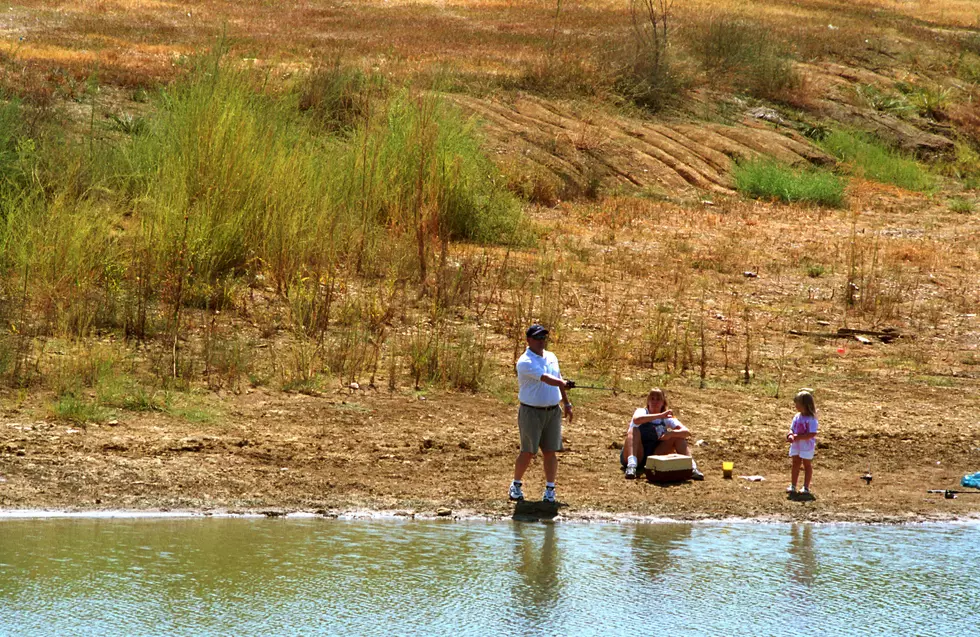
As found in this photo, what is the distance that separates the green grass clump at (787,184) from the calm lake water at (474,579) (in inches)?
697

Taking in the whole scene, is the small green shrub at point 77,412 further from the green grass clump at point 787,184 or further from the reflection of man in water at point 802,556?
the green grass clump at point 787,184

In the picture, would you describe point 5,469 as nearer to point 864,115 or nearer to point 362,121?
point 362,121

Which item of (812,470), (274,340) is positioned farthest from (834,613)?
(274,340)

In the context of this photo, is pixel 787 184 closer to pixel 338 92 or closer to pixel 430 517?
pixel 338 92

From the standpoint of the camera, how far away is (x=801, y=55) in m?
39.4

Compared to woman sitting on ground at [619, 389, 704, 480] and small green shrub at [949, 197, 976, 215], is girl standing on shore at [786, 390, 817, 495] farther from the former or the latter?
small green shrub at [949, 197, 976, 215]

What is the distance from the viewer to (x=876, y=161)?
102 feet

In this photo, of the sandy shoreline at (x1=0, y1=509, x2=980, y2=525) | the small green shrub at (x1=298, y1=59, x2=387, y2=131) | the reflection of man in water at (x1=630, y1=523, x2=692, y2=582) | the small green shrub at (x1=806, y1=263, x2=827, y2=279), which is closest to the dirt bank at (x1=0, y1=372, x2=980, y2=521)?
the sandy shoreline at (x1=0, y1=509, x2=980, y2=525)

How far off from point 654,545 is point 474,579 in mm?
1488

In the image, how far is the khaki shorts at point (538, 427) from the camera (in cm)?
905

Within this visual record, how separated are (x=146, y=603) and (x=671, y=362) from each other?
24.3 feet

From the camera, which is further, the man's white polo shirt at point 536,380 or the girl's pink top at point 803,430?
the girl's pink top at point 803,430

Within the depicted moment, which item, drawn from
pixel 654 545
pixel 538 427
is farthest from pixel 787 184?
pixel 654 545

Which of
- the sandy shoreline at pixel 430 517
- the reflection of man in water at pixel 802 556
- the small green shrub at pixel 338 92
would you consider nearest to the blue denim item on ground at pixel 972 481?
the sandy shoreline at pixel 430 517
